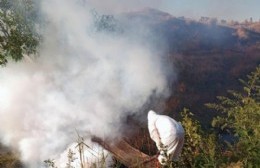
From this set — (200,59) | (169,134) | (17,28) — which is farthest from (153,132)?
(200,59)

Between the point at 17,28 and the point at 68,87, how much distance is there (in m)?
2.56

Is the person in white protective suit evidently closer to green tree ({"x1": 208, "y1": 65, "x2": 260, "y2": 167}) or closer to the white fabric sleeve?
the white fabric sleeve

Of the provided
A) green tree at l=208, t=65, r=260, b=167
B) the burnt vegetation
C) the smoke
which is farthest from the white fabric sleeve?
the smoke

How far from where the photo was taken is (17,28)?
40.9ft

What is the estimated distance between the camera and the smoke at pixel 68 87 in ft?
41.6

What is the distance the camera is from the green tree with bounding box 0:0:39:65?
1216 cm

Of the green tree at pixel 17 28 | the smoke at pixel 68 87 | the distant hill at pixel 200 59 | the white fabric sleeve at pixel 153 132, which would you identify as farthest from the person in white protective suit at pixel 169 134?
the distant hill at pixel 200 59

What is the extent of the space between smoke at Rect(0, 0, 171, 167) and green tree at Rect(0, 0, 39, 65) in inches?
46.0

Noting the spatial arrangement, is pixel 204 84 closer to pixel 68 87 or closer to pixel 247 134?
pixel 68 87

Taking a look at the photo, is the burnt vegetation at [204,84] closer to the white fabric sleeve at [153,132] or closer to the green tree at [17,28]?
the green tree at [17,28]

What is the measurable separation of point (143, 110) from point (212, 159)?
9.71m

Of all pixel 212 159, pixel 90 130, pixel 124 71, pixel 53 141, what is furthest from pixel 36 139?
pixel 212 159

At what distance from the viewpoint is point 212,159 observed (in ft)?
17.1

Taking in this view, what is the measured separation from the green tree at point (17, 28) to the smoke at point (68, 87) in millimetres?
1167
